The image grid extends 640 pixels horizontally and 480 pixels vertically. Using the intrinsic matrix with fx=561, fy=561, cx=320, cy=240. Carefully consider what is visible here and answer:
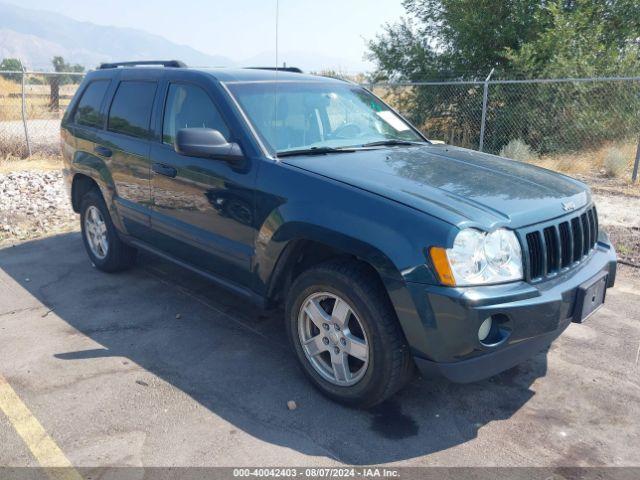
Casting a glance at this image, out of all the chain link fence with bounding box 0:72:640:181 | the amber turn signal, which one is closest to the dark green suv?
the amber turn signal

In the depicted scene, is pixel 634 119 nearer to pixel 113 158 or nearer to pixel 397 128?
pixel 397 128

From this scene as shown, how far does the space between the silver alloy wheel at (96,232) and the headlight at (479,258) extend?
373 cm

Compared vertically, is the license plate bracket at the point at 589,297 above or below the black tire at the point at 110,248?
above

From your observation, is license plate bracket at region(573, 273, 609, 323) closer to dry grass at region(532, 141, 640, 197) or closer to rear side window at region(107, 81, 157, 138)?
rear side window at region(107, 81, 157, 138)

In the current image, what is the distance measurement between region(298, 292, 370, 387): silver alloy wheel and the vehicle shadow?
0.20m

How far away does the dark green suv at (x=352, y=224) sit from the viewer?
8.91 feet

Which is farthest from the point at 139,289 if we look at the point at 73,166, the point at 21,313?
the point at 73,166

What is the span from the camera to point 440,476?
2.68 meters

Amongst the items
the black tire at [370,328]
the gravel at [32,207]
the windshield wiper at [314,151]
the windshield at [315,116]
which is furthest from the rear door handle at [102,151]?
the black tire at [370,328]

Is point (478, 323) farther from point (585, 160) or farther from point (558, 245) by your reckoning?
point (585, 160)

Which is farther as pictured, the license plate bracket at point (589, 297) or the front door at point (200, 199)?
the front door at point (200, 199)

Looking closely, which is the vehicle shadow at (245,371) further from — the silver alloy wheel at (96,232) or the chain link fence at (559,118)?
the chain link fence at (559,118)

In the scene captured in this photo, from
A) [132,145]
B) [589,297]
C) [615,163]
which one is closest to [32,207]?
[132,145]

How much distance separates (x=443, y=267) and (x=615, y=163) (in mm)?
8796
